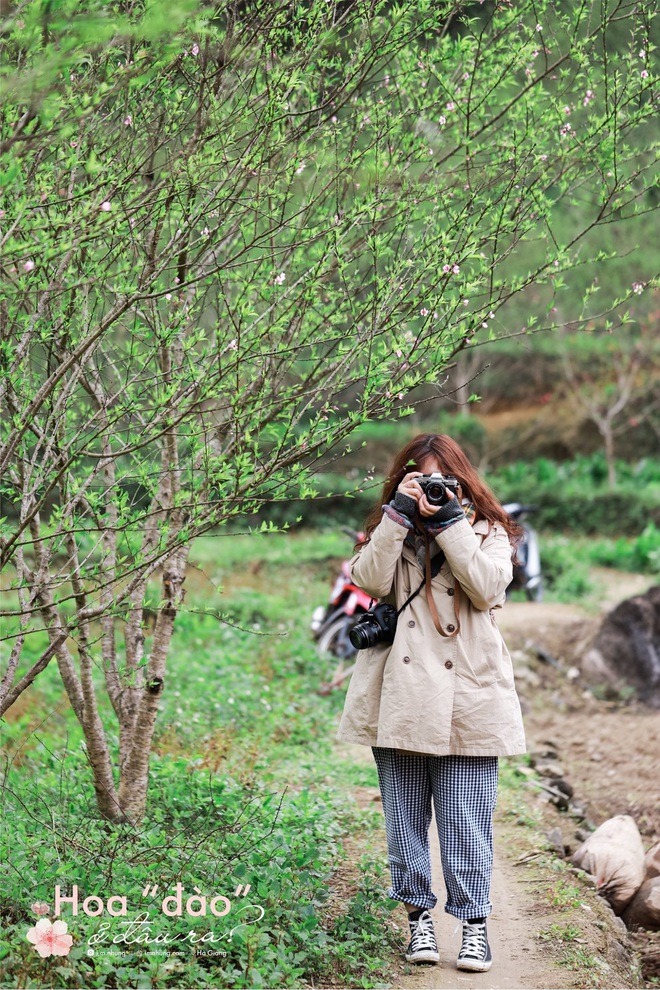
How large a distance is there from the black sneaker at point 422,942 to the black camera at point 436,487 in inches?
57.5

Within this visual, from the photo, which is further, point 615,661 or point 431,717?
point 615,661

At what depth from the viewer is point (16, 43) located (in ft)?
8.86

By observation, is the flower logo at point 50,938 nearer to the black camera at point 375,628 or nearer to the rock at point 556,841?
the black camera at point 375,628

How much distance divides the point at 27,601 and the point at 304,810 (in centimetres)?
181

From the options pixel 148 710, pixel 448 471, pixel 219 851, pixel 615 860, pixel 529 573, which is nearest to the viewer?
pixel 448 471

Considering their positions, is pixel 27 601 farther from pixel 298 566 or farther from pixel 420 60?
pixel 298 566

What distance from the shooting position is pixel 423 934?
11.6 feet

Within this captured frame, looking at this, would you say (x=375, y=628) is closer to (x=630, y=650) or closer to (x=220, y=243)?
Result: (x=220, y=243)

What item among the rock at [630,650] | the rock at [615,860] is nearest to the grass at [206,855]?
the rock at [615,860]

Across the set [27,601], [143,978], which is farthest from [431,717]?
[27,601]

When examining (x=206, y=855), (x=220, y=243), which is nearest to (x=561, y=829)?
(x=206, y=855)

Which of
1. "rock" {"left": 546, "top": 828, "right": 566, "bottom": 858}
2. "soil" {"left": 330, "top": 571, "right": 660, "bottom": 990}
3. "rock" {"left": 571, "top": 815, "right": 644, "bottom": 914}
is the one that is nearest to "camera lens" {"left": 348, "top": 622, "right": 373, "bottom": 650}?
"soil" {"left": 330, "top": 571, "right": 660, "bottom": 990}

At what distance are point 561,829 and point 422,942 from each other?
2395 mm

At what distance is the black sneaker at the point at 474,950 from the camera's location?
3.49 m
